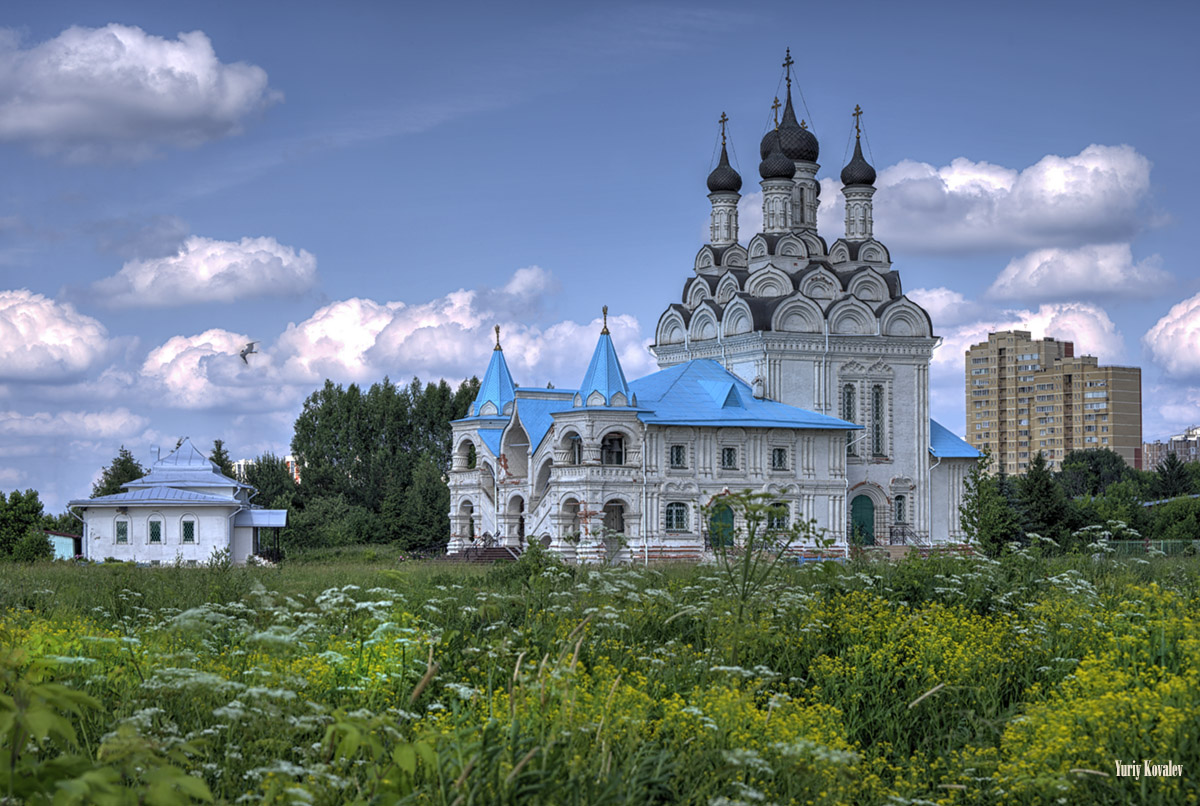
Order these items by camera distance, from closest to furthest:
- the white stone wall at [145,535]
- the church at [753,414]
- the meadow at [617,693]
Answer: the meadow at [617,693], the church at [753,414], the white stone wall at [145,535]

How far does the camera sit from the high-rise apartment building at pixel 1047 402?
335ft

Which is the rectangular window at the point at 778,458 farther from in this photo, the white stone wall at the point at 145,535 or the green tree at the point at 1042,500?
the white stone wall at the point at 145,535

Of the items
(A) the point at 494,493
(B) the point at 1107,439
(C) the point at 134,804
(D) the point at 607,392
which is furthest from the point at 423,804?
(B) the point at 1107,439

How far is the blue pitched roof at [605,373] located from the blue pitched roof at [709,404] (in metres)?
1.06

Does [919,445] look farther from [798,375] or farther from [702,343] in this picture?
[702,343]

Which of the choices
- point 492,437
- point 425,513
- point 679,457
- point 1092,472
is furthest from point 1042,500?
point 1092,472

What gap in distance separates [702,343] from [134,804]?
35.6 m

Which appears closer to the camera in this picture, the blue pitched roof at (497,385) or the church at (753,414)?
the church at (753,414)

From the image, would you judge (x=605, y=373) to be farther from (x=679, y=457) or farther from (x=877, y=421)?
(x=877, y=421)

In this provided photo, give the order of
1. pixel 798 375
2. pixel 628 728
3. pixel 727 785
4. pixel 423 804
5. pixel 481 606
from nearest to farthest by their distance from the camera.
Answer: pixel 423 804 < pixel 727 785 < pixel 628 728 < pixel 481 606 < pixel 798 375

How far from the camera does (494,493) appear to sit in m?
37.8

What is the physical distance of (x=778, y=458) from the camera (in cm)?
3472

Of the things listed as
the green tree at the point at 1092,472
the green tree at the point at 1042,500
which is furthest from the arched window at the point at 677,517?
the green tree at the point at 1092,472

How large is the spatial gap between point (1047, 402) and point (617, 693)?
103668 millimetres
